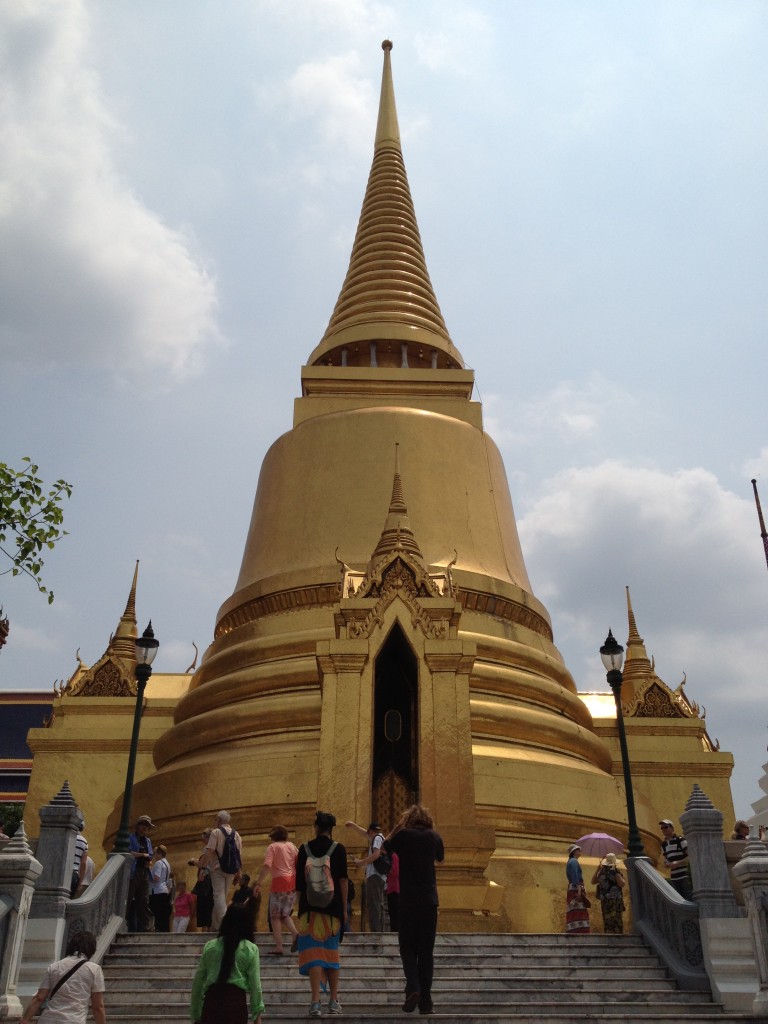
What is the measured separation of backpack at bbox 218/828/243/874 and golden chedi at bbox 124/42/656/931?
2152mm

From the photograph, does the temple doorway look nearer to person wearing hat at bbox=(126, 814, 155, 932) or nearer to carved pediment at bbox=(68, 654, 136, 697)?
person wearing hat at bbox=(126, 814, 155, 932)

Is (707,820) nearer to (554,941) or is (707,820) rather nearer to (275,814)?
(554,941)

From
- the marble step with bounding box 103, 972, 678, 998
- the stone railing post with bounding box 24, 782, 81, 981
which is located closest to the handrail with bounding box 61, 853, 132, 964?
the stone railing post with bounding box 24, 782, 81, 981

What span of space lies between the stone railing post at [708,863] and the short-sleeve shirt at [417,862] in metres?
2.86

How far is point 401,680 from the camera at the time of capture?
14109 mm

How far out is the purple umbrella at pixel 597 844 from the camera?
13047mm

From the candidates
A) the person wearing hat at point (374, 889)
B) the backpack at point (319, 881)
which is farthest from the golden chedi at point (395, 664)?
the backpack at point (319, 881)

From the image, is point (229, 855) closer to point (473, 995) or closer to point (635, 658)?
point (473, 995)

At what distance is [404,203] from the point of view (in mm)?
26906

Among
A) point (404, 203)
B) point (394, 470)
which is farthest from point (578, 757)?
point (404, 203)

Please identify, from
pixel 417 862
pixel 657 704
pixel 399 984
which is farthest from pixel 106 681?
pixel 417 862

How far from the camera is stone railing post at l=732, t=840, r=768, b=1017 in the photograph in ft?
24.3

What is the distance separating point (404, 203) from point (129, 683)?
14197mm

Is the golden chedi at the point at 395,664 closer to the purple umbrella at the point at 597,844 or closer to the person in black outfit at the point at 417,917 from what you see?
the purple umbrella at the point at 597,844
